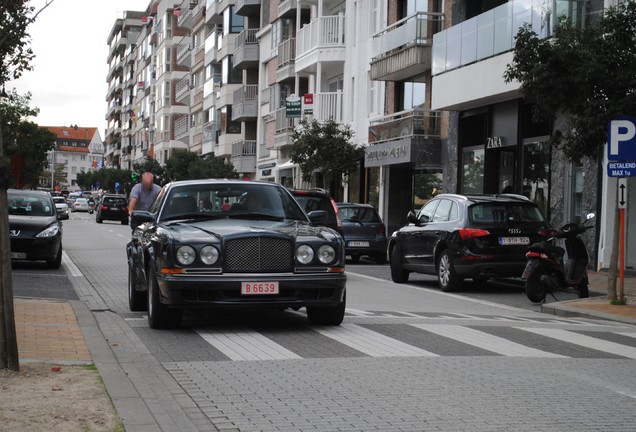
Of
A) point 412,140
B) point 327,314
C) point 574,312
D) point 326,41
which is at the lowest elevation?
point 574,312

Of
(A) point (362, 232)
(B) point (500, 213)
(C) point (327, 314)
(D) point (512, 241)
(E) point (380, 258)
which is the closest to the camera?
(C) point (327, 314)

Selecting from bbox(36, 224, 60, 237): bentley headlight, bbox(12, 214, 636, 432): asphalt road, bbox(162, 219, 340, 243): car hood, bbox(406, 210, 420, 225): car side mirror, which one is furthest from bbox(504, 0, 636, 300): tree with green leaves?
bbox(36, 224, 60, 237): bentley headlight

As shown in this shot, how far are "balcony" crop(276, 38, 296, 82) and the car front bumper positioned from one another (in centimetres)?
4246

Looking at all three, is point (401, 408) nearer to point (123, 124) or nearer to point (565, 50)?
point (565, 50)

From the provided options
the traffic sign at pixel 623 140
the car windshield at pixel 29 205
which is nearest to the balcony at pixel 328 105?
the car windshield at pixel 29 205

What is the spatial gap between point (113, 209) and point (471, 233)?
169ft

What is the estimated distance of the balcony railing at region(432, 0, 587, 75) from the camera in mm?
25516

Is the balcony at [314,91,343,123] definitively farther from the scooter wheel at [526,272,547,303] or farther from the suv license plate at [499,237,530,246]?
the scooter wheel at [526,272,547,303]

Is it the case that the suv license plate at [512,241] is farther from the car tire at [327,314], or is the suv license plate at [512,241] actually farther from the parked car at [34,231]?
the parked car at [34,231]

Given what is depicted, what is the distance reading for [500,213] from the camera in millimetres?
18766

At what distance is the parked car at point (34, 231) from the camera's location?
21.3 meters

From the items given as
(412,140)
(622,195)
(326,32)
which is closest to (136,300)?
(622,195)

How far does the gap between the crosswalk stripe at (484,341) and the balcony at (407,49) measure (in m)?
24.3

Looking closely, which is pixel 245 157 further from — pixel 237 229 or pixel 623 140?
pixel 237 229
